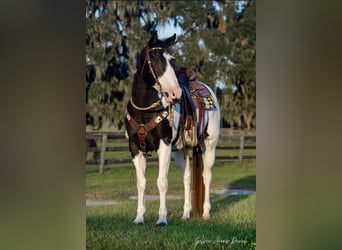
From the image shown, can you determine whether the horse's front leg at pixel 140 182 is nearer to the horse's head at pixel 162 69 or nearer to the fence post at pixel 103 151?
the horse's head at pixel 162 69

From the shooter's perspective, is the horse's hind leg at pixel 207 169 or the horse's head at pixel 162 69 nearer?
the horse's head at pixel 162 69

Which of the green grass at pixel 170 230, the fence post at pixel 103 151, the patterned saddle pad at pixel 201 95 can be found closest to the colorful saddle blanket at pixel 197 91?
the patterned saddle pad at pixel 201 95

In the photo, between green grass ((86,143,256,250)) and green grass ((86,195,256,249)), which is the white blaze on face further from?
green grass ((86,195,256,249))

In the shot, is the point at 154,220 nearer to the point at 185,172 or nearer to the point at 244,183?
the point at 185,172

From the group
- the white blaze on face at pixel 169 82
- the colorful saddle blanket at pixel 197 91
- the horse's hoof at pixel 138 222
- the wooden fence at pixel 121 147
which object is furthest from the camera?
the wooden fence at pixel 121 147

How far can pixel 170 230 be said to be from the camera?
8.16 feet

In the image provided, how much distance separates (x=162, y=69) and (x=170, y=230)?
3.06 ft

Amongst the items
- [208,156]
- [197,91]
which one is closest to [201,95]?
[197,91]

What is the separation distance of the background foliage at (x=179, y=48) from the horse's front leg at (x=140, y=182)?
934mm

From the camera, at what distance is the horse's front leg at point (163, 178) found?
8.28 feet

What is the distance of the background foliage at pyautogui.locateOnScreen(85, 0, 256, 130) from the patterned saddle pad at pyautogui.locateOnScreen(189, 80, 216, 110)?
2.31 feet
